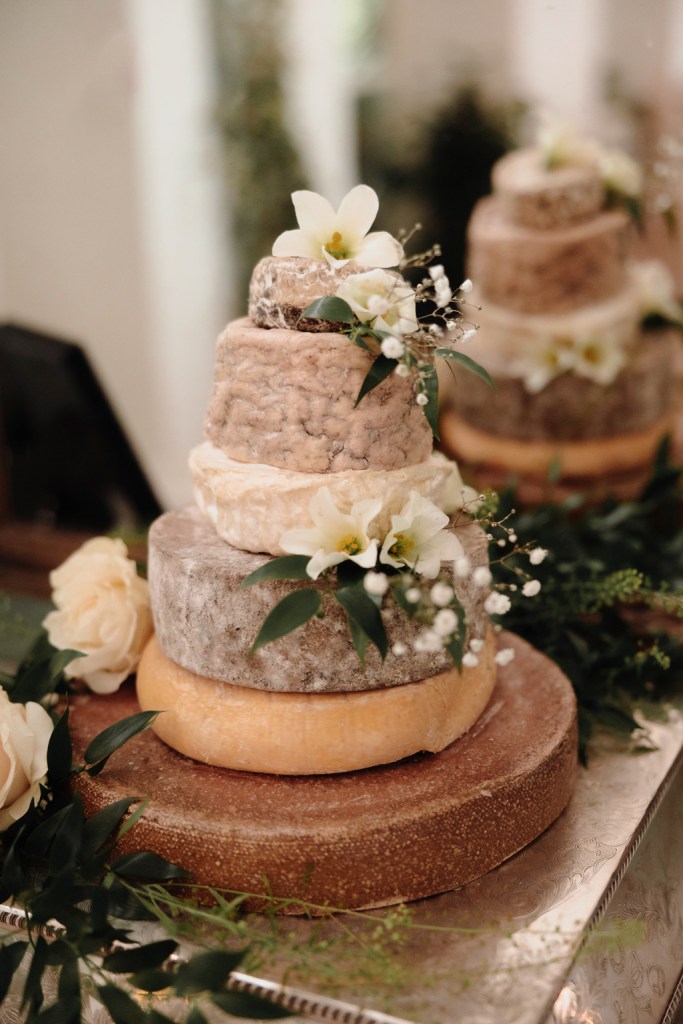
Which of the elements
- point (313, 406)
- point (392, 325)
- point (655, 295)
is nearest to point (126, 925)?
point (313, 406)

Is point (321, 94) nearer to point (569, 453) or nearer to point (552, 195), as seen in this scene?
point (552, 195)

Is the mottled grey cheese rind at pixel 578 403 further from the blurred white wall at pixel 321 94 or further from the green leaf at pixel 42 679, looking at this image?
the green leaf at pixel 42 679

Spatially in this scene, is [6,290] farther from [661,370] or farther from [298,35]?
[661,370]

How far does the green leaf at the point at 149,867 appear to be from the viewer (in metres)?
1.10

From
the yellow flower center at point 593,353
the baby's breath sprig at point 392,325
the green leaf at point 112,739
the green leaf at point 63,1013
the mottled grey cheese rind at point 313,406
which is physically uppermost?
the baby's breath sprig at point 392,325

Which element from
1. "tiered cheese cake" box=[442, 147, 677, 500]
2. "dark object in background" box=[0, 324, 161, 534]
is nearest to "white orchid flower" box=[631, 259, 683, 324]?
"tiered cheese cake" box=[442, 147, 677, 500]

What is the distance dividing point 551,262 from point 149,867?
1.54 metres

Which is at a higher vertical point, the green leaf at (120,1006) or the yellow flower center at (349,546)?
the yellow flower center at (349,546)

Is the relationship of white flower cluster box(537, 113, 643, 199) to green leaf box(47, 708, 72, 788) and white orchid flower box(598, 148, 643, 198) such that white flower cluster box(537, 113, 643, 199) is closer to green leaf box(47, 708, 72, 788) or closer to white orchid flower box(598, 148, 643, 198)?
white orchid flower box(598, 148, 643, 198)

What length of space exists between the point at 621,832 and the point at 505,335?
1.26m

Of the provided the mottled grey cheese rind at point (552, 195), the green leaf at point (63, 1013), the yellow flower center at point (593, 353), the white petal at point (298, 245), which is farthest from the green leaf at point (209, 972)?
the mottled grey cheese rind at point (552, 195)

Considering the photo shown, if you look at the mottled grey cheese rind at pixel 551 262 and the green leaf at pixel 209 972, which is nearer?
the green leaf at pixel 209 972

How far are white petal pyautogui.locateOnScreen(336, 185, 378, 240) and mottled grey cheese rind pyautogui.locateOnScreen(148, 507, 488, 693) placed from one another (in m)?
0.38

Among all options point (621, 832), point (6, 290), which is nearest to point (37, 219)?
point (6, 290)
